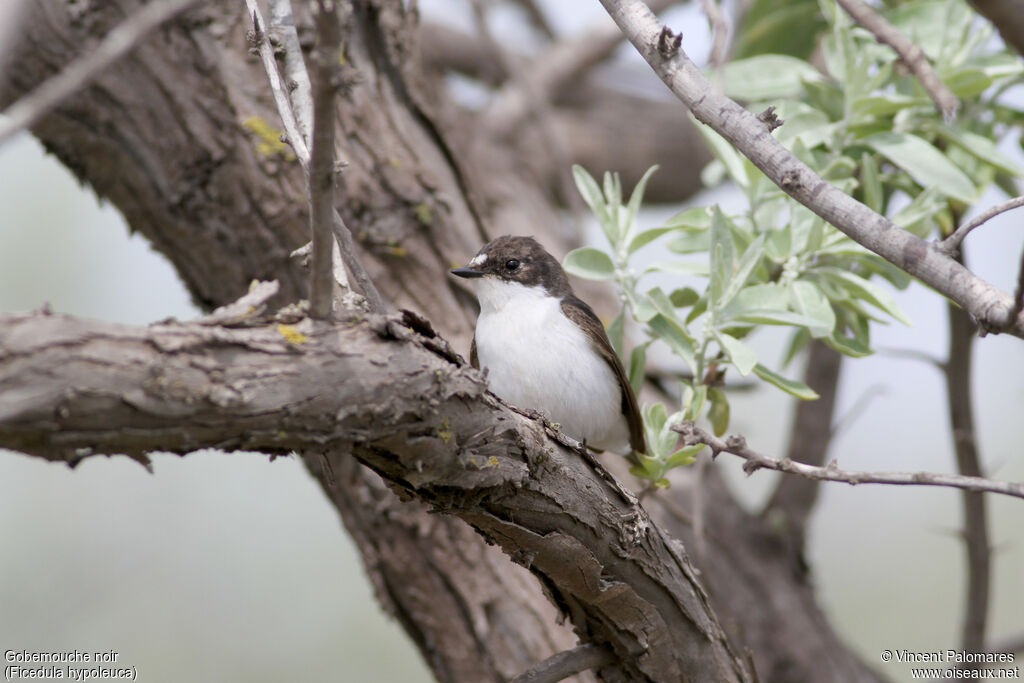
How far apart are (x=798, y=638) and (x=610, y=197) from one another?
280 centimetres

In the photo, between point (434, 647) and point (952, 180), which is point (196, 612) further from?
point (952, 180)

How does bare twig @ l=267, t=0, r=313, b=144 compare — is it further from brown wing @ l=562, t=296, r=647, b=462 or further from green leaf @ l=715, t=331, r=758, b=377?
brown wing @ l=562, t=296, r=647, b=462

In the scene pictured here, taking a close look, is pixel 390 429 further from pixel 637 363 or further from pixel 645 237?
pixel 637 363

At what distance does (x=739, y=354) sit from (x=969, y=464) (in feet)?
6.57

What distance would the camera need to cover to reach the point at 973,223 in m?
1.90

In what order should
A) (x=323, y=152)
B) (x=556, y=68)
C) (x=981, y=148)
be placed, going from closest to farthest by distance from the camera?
1. (x=323, y=152)
2. (x=981, y=148)
3. (x=556, y=68)

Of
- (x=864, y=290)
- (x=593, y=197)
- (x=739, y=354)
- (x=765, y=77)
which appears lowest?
(x=739, y=354)

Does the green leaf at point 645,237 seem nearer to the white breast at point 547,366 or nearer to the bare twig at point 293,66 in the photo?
the white breast at point 547,366

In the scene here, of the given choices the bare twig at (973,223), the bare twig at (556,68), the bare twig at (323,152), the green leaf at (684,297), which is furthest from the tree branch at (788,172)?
the bare twig at (556,68)

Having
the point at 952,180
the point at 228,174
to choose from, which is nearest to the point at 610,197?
the point at 952,180

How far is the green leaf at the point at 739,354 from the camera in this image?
2.93 meters

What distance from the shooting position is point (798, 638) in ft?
15.7

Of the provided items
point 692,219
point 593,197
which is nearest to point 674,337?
point 692,219

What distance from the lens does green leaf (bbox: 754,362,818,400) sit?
3059 mm
